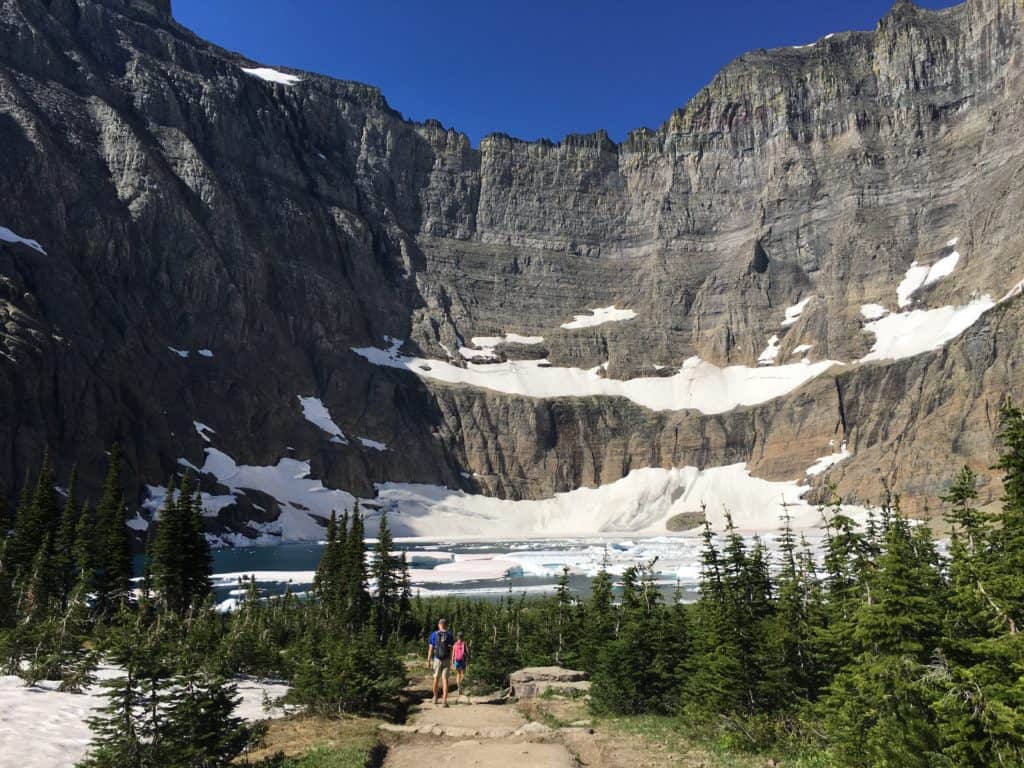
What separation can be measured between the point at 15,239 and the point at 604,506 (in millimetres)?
120693

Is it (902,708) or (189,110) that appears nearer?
(902,708)

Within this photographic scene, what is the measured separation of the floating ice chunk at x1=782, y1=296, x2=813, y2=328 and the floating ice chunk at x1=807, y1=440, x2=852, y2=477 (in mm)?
43234

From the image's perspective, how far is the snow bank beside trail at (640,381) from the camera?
17375cm

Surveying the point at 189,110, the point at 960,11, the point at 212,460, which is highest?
the point at 960,11

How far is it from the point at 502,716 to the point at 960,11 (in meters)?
232

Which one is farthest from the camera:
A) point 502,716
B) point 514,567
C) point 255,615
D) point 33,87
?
point 33,87

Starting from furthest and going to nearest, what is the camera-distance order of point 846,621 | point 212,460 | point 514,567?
point 212,460 → point 514,567 → point 846,621

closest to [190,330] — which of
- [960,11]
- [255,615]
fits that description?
[255,615]

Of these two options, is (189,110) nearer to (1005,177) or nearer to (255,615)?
(255,615)

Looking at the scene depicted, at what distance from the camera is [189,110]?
6570 inches

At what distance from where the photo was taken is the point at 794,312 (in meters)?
186

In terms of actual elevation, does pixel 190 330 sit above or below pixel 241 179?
below

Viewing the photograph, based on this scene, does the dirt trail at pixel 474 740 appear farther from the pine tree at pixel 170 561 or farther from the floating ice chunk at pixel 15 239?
the floating ice chunk at pixel 15 239

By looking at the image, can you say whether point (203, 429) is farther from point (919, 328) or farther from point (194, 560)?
point (919, 328)
